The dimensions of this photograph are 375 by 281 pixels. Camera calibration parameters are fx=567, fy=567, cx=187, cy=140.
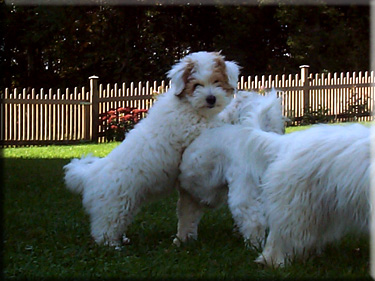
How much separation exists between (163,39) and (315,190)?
19845 mm

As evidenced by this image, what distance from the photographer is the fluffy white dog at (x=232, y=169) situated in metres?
4.17

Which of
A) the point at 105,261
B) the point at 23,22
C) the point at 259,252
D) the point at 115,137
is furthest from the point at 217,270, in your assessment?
the point at 23,22

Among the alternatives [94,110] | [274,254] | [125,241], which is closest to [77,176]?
[125,241]

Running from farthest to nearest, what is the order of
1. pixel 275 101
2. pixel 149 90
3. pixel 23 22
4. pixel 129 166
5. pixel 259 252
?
pixel 23 22, pixel 149 90, pixel 129 166, pixel 275 101, pixel 259 252

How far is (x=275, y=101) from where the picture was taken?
14.3 ft

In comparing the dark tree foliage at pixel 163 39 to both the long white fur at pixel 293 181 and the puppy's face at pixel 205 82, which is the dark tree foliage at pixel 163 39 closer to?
the puppy's face at pixel 205 82

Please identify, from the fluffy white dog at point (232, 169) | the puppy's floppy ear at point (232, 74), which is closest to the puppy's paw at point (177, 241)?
the fluffy white dog at point (232, 169)

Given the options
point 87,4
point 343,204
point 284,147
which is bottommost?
point 343,204

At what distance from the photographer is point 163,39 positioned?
22.7m

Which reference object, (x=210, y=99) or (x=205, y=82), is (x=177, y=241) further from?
(x=205, y=82)

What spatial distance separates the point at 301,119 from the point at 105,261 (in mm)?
13488

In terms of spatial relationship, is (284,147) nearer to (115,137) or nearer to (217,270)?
(217,270)

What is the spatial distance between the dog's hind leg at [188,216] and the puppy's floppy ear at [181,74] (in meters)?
0.89

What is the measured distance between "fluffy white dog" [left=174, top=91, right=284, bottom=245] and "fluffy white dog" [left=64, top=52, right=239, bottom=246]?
13 cm
